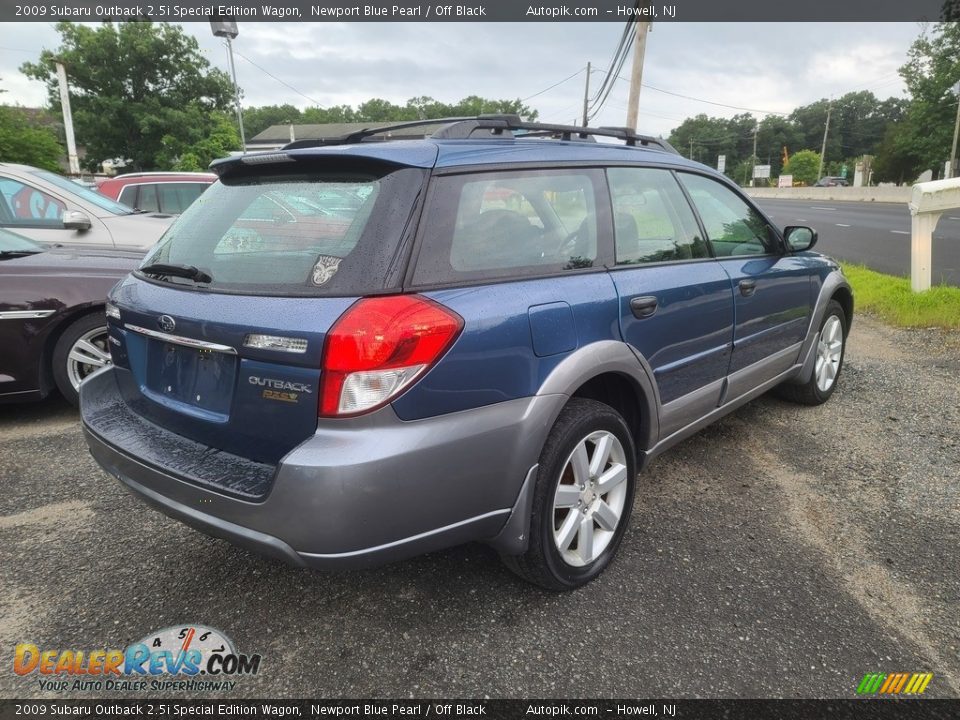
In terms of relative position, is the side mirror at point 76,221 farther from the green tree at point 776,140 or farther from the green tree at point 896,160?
the green tree at point 776,140

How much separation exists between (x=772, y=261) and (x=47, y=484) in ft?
13.8

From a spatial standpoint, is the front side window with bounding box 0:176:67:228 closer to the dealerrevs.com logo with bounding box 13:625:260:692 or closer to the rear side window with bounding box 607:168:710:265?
the dealerrevs.com logo with bounding box 13:625:260:692

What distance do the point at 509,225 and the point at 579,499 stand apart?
41.9 inches

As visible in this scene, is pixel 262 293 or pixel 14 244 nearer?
pixel 262 293

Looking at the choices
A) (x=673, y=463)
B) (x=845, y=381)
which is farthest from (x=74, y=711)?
(x=845, y=381)

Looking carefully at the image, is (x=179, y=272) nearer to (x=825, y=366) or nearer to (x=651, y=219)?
(x=651, y=219)

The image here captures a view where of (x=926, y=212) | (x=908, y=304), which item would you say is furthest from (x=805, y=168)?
(x=908, y=304)

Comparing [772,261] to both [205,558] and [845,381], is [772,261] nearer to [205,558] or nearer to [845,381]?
[845,381]

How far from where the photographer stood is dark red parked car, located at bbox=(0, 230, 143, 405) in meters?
3.82

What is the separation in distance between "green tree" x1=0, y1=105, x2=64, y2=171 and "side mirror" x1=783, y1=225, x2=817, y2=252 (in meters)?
22.8

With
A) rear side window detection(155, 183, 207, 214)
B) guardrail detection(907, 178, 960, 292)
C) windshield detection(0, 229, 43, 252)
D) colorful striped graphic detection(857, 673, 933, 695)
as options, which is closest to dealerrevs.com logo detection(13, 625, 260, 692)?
colorful striped graphic detection(857, 673, 933, 695)

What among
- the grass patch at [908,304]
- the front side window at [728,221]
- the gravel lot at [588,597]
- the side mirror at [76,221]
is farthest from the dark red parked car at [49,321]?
the grass patch at [908,304]

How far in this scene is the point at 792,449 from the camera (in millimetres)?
3764

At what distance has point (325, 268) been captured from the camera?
76.5 inches
